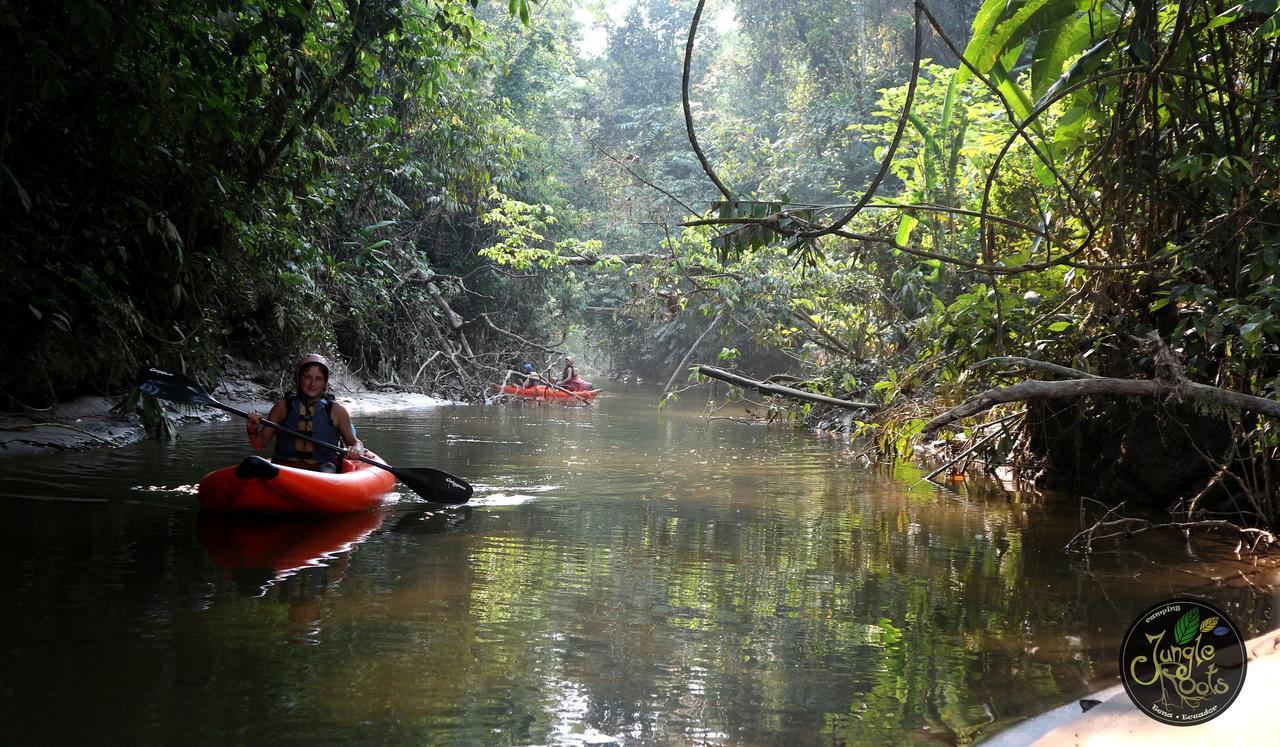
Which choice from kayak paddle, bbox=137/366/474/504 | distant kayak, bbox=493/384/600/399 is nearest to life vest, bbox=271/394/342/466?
kayak paddle, bbox=137/366/474/504

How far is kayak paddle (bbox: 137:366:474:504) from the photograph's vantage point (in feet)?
22.1

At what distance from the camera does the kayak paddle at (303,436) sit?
22.1ft

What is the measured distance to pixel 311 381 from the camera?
7.02m

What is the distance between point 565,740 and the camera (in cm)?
298

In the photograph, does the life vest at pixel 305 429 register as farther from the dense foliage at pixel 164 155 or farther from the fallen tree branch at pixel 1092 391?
the fallen tree branch at pixel 1092 391

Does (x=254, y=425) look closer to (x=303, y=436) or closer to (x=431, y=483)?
(x=303, y=436)

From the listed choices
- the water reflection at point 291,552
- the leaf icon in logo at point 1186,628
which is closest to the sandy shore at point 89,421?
the water reflection at point 291,552

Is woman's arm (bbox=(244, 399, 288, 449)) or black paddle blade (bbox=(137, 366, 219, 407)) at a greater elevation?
black paddle blade (bbox=(137, 366, 219, 407))

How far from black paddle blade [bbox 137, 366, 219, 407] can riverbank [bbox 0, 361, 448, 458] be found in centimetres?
180

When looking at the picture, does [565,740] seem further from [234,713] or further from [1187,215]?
[1187,215]

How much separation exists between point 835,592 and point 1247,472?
3014mm

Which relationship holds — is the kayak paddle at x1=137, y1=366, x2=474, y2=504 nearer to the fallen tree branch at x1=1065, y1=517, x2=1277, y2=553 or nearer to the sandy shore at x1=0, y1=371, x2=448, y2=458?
the sandy shore at x1=0, y1=371, x2=448, y2=458

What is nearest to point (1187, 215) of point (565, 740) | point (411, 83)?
point (565, 740)

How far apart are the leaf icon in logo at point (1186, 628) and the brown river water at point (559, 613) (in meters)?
0.37
